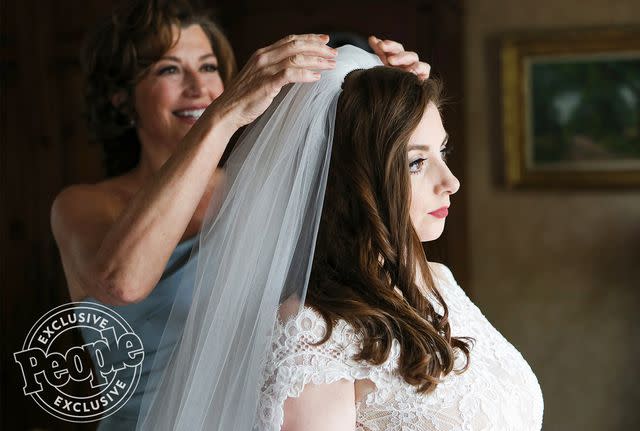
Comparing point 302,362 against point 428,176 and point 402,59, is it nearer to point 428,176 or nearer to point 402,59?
point 428,176

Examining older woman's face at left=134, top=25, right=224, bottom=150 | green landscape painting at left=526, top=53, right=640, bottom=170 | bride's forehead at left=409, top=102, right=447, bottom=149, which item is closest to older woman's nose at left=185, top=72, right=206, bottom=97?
older woman's face at left=134, top=25, right=224, bottom=150

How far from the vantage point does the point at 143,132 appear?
2.15m

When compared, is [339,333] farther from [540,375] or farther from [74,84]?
[540,375]

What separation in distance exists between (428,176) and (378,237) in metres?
0.17

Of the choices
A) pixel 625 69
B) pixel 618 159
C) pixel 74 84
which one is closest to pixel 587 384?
pixel 618 159

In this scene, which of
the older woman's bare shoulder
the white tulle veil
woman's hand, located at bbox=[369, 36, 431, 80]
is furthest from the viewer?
the older woman's bare shoulder

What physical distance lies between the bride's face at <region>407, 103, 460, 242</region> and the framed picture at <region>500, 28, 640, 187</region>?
3.02 metres

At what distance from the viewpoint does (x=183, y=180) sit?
5.24 ft

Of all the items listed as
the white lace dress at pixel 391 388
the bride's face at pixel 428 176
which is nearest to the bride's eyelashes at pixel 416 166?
the bride's face at pixel 428 176

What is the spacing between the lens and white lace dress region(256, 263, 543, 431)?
4.74 feet

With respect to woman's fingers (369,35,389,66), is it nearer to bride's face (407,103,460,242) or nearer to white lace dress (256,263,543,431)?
bride's face (407,103,460,242)

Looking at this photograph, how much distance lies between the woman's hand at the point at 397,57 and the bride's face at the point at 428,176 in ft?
0.39

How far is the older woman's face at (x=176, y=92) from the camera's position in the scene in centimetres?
207

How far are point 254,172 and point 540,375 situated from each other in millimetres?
3394
